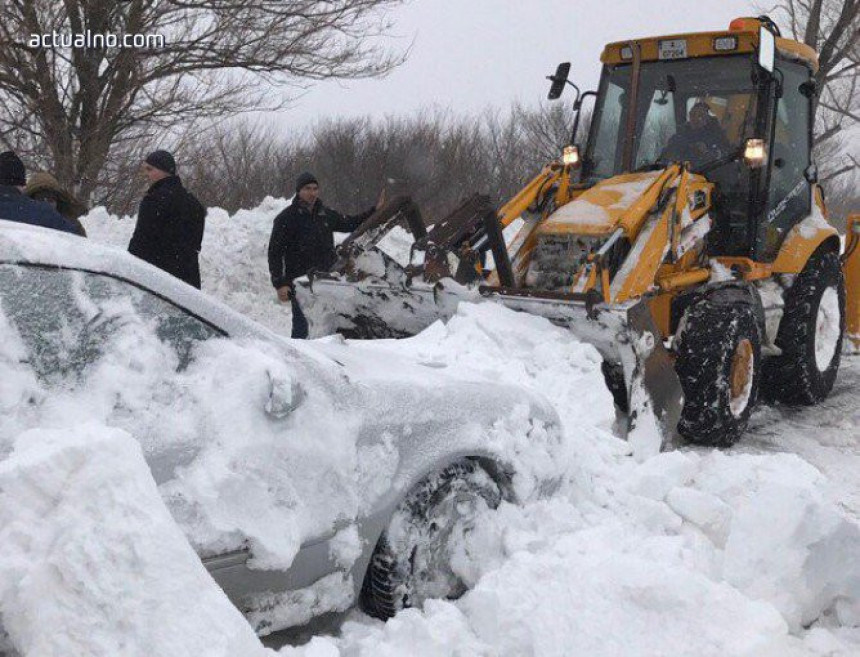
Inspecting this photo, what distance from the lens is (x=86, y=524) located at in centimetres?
202

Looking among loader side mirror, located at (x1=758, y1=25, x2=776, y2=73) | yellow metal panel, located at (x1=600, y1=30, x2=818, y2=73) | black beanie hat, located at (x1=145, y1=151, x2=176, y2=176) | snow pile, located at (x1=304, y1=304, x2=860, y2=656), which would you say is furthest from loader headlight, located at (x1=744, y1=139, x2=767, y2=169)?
black beanie hat, located at (x1=145, y1=151, x2=176, y2=176)

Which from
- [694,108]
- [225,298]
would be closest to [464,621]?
[694,108]

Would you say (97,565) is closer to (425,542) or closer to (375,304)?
(425,542)

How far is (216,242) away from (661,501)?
917cm

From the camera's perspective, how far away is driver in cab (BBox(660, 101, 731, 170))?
23.0ft

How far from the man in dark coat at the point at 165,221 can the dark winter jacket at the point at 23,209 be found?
0.99 metres

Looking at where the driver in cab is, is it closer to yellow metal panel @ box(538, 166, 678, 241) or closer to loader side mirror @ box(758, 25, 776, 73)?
yellow metal panel @ box(538, 166, 678, 241)

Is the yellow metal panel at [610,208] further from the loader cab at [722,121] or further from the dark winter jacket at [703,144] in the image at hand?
the loader cab at [722,121]

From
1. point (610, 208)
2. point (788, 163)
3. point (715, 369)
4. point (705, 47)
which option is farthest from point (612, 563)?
point (788, 163)

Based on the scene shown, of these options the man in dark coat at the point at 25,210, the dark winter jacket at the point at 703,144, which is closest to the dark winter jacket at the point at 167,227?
the man in dark coat at the point at 25,210

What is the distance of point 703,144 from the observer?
704 cm

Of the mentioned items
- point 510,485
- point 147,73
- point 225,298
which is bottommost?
point 225,298

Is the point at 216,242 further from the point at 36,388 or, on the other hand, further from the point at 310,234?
the point at 36,388

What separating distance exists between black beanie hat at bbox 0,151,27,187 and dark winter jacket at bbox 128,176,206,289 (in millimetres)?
846
